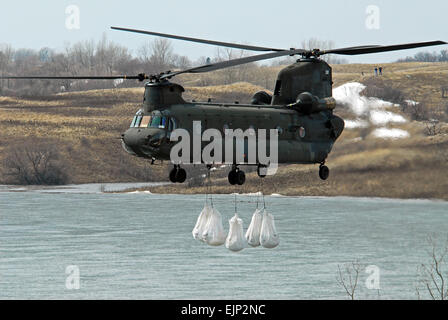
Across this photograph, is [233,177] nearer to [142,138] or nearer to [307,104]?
[142,138]

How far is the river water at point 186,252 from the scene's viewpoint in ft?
349

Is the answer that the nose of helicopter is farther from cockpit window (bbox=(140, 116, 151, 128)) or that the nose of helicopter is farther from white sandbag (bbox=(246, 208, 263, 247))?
white sandbag (bbox=(246, 208, 263, 247))

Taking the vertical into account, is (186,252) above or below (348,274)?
above

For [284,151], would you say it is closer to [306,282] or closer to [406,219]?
[306,282]

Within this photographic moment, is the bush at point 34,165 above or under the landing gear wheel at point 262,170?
under

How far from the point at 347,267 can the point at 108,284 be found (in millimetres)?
32774
